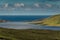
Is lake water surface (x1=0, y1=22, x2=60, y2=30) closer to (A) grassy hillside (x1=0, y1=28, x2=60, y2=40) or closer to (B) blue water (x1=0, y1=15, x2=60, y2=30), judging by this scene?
(B) blue water (x1=0, y1=15, x2=60, y2=30)

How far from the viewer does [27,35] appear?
8125mm

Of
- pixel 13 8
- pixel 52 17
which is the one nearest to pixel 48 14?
pixel 52 17

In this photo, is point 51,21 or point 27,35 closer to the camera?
point 27,35

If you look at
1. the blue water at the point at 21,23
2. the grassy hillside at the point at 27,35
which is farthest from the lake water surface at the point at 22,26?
the grassy hillside at the point at 27,35

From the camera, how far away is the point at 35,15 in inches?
321

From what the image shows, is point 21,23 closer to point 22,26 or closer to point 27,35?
point 22,26

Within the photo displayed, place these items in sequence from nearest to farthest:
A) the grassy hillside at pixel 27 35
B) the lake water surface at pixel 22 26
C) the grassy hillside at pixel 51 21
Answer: the grassy hillside at pixel 27 35 → the lake water surface at pixel 22 26 → the grassy hillside at pixel 51 21

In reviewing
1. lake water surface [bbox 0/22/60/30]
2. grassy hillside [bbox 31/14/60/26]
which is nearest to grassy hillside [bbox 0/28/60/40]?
lake water surface [bbox 0/22/60/30]

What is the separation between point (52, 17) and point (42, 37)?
2.98 ft

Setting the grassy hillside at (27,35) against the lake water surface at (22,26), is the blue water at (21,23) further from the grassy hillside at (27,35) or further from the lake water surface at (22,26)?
the grassy hillside at (27,35)

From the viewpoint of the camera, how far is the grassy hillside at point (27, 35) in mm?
7855

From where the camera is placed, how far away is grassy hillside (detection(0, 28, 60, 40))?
7855mm

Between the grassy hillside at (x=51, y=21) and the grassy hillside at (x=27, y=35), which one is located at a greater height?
the grassy hillside at (x=51, y=21)

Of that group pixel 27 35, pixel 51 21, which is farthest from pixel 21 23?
pixel 51 21
